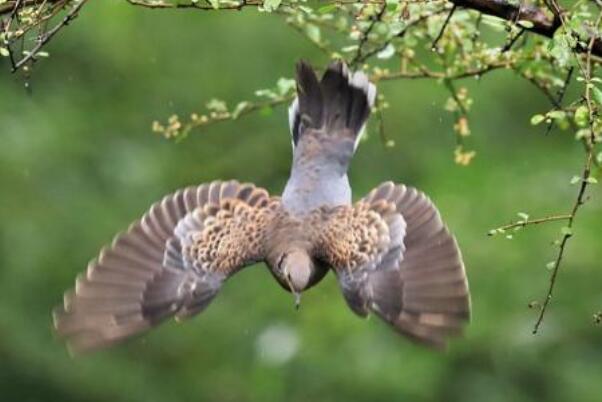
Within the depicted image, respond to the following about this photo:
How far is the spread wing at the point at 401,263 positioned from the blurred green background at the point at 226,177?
3.37 metres

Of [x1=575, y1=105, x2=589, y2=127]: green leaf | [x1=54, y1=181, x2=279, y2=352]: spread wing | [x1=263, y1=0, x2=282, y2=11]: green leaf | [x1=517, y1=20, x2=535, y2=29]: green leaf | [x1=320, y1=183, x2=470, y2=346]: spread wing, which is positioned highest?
[x1=263, y1=0, x2=282, y2=11]: green leaf

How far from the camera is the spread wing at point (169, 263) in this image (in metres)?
6.52

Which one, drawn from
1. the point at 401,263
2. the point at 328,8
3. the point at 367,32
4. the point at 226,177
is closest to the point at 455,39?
the point at 367,32

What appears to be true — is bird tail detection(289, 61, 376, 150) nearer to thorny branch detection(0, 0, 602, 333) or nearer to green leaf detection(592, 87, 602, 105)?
thorny branch detection(0, 0, 602, 333)

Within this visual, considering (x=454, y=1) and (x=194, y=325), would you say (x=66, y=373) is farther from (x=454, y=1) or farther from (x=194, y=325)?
(x=454, y=1)

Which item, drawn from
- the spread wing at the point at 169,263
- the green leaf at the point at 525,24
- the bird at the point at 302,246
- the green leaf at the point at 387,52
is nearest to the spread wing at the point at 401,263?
the bird at the point at 302,246

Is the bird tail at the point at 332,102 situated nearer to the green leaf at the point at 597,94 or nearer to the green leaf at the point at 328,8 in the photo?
the green leaf at the point at 328,8

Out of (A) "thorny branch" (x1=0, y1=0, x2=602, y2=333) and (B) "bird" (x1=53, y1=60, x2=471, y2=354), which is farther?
(B) "bird" (x1=53, y1=60, x2=471, y2=354)

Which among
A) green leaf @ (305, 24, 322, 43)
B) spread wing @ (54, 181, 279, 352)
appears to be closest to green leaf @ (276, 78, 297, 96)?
green leaf @ (305, 24, 322, 43)

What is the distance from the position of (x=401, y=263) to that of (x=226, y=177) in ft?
15.0

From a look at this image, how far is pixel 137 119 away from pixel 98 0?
72 centimetres

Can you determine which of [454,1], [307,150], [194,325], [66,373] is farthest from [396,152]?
[454,1]

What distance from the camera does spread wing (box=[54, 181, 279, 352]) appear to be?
652 centimetres

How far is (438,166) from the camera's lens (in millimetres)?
10102
